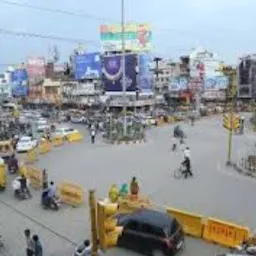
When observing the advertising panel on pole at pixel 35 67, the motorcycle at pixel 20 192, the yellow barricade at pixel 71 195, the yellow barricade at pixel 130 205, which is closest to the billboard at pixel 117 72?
the advertising panel on pole at pixel 35 67

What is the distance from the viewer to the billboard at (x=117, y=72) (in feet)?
231

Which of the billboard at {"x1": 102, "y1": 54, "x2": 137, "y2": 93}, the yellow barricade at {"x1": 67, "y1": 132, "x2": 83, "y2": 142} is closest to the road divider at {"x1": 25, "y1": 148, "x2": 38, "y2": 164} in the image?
the yellow barricade at {"x1": 67, "y1": 132, "x2": 83, "y2": 142}

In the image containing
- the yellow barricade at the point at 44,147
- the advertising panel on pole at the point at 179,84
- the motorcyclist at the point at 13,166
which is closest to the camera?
the motorcyclist at the point at 13,166

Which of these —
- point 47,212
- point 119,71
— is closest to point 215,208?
point 47,212

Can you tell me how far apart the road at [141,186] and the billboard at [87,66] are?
4860 cm

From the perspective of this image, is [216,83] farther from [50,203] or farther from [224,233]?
[224,233]

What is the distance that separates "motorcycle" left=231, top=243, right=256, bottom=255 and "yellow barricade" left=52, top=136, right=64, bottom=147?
27.6m

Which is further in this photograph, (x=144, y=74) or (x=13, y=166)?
(x=144, y=74)

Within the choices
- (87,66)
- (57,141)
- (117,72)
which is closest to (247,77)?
(87,66)

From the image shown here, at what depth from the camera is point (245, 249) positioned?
1430 cm

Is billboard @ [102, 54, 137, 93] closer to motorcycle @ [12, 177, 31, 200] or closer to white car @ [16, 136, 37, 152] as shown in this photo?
white car @ [16, 136, 37, 152]

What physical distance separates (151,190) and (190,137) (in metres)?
21.9

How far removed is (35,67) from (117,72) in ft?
128

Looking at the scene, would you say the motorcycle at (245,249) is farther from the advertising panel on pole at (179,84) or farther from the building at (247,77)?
the advertising panel on pole at (179,84)
